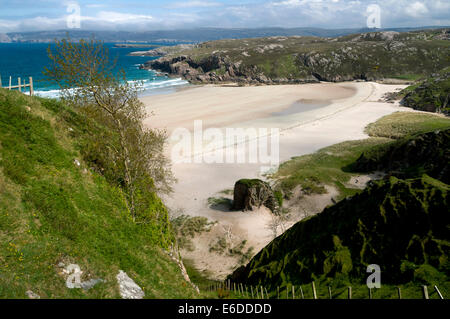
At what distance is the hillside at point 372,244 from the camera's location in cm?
1159

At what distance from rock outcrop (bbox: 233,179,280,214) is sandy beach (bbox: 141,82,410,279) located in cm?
88

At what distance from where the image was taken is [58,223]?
12.0 metres

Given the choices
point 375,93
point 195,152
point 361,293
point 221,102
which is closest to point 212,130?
point 195,152

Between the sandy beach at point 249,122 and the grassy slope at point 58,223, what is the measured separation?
9442 millimetres

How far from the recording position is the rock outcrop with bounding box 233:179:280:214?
29.1 meters

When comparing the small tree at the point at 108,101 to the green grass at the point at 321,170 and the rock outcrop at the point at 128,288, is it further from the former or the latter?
the green grass at the point at 321,170

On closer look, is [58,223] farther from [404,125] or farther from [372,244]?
Result: [404,125]

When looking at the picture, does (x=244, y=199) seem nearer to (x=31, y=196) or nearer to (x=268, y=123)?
(x=31, y=196)

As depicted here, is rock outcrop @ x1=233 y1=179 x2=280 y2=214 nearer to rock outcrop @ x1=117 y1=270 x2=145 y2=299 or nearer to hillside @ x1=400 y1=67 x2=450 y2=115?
rock outcrop @ x1=117 y1=270 x2=145 y2=299

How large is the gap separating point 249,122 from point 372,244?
173ft

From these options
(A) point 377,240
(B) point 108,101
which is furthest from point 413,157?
(B) point 108,101

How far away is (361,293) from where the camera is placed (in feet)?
37.3

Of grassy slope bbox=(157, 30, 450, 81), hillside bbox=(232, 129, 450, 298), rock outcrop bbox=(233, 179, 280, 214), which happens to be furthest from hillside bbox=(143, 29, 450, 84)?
hillside bbox=(232, 129, 450, 298)
